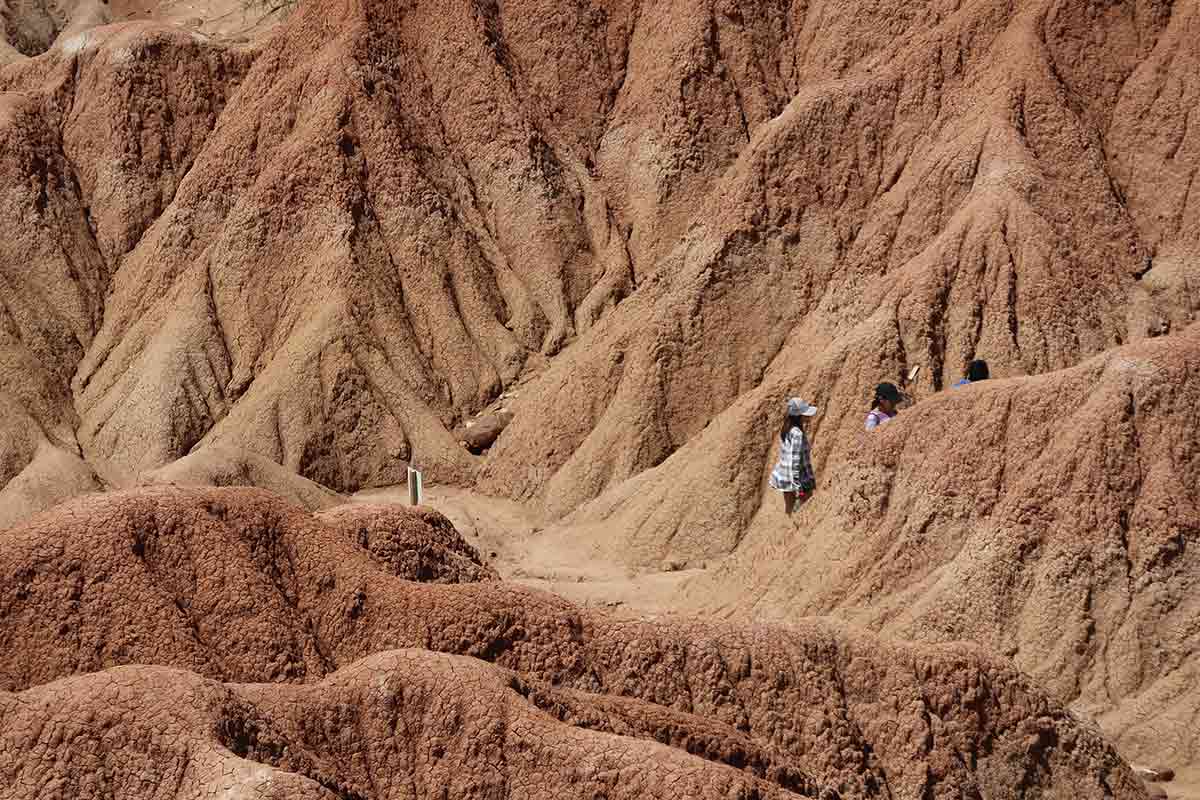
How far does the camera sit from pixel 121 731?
35.9ft

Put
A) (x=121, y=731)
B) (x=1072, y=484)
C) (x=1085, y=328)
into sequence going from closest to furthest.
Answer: (x=121, y=731), (x=1072, y=484), (x=1085, y=328)

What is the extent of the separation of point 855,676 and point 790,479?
7999 mm

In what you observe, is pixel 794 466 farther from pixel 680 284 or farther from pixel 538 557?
pixel 680 284

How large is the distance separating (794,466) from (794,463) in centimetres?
3

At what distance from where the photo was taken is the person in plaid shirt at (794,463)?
21438mm

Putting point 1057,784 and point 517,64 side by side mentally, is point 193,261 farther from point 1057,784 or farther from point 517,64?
point 1057,784

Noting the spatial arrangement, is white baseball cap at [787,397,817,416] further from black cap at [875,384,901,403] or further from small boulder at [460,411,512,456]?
small boulder at [460,411,512,456]

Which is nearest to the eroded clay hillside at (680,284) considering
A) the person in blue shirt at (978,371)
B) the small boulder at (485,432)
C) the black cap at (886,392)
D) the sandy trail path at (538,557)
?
the small boulder at (485,432)

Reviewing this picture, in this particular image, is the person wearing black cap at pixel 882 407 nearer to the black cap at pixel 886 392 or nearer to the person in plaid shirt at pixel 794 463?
the black cap at pixel 886 392

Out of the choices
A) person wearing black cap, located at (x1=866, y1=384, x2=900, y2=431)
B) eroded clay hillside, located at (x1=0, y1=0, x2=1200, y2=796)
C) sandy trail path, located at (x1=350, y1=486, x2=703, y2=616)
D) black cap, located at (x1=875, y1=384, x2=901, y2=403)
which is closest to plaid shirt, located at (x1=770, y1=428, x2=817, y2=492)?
eroded clay hillside, located at (x1=0, y1=0, x2=1200, y2=796)

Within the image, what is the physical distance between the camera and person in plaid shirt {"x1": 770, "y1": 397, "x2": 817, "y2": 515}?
70.3 feet

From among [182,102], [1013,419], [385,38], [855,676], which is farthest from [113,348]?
[855,676]

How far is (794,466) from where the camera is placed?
21672mm

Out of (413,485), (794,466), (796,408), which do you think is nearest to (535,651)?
(796,408)
